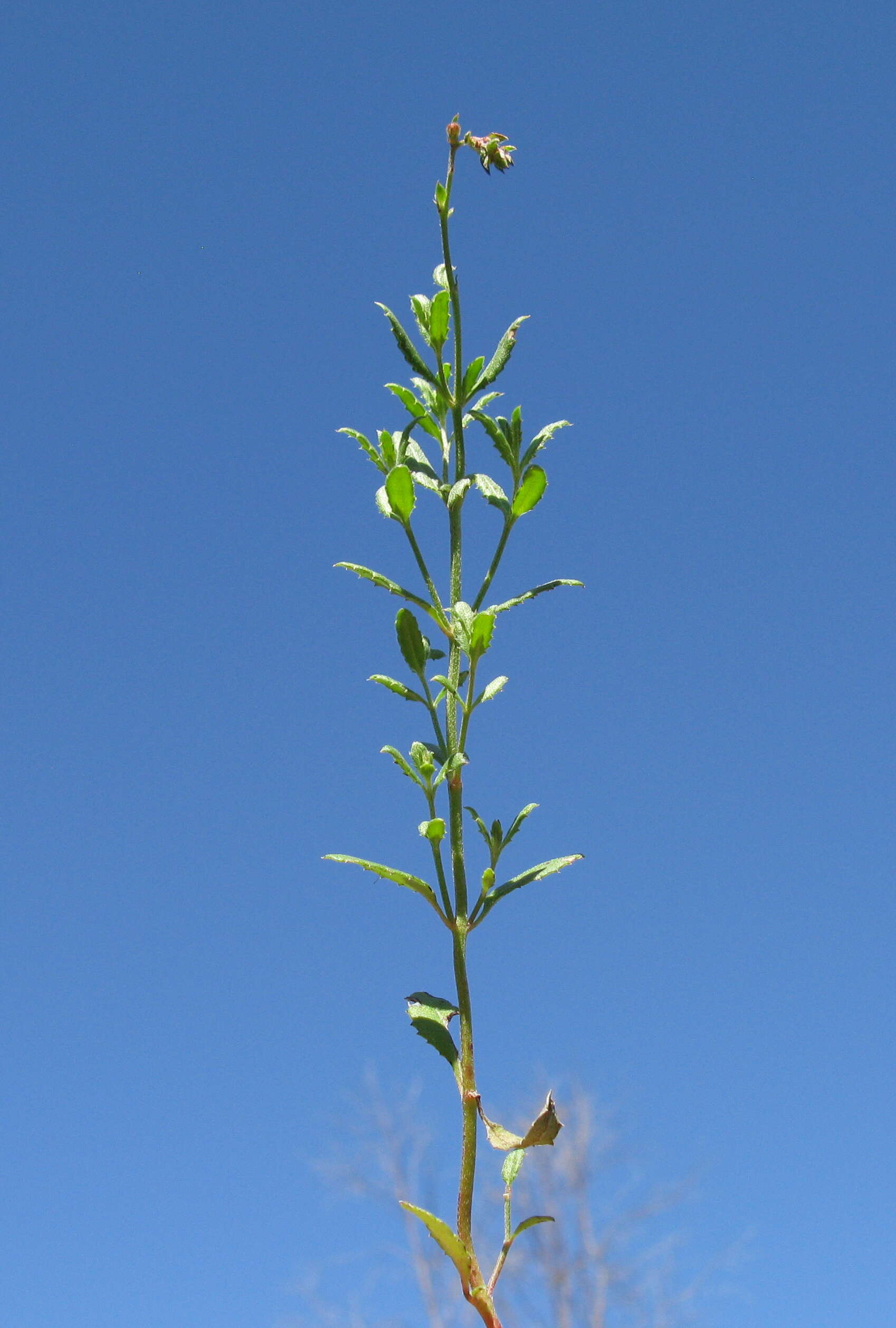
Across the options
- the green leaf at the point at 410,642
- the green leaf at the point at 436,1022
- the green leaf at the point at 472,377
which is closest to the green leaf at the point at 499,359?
the green leaf at the point at 472,377

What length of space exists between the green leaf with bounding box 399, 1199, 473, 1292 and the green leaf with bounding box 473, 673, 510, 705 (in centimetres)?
51

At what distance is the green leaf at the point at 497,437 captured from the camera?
4.51 feet

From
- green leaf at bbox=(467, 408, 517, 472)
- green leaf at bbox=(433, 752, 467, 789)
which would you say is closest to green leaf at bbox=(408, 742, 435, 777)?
green leaf at bbox=(433, 752, 467, 789)

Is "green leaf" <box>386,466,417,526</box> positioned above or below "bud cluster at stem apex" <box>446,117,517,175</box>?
below

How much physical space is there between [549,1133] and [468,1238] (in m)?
0.14

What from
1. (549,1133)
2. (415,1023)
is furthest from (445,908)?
(549,1133)

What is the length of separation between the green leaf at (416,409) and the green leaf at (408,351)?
0.03 meters

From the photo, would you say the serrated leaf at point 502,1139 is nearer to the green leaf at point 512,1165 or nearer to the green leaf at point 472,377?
the green leaf at point 512,1165

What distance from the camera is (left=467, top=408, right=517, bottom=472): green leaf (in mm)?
1374

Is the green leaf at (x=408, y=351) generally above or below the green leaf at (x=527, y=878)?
above

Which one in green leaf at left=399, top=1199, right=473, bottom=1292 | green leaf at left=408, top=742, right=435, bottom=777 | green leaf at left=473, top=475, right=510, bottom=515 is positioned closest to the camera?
green leaf at left=399, top=1199, right=473, bottom=1292

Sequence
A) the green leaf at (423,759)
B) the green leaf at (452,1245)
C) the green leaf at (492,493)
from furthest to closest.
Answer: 1. the green leaf at (492,493)
2. the green leaf at (423,759)
3. the green leaf at (452,1245)

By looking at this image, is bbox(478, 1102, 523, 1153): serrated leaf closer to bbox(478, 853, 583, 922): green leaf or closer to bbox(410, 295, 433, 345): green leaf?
bbox(478, 853, 583, 922): green leaf

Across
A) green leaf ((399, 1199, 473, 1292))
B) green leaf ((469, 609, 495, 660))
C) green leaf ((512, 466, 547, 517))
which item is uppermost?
green leaf ((512, 466, 547, 517))
